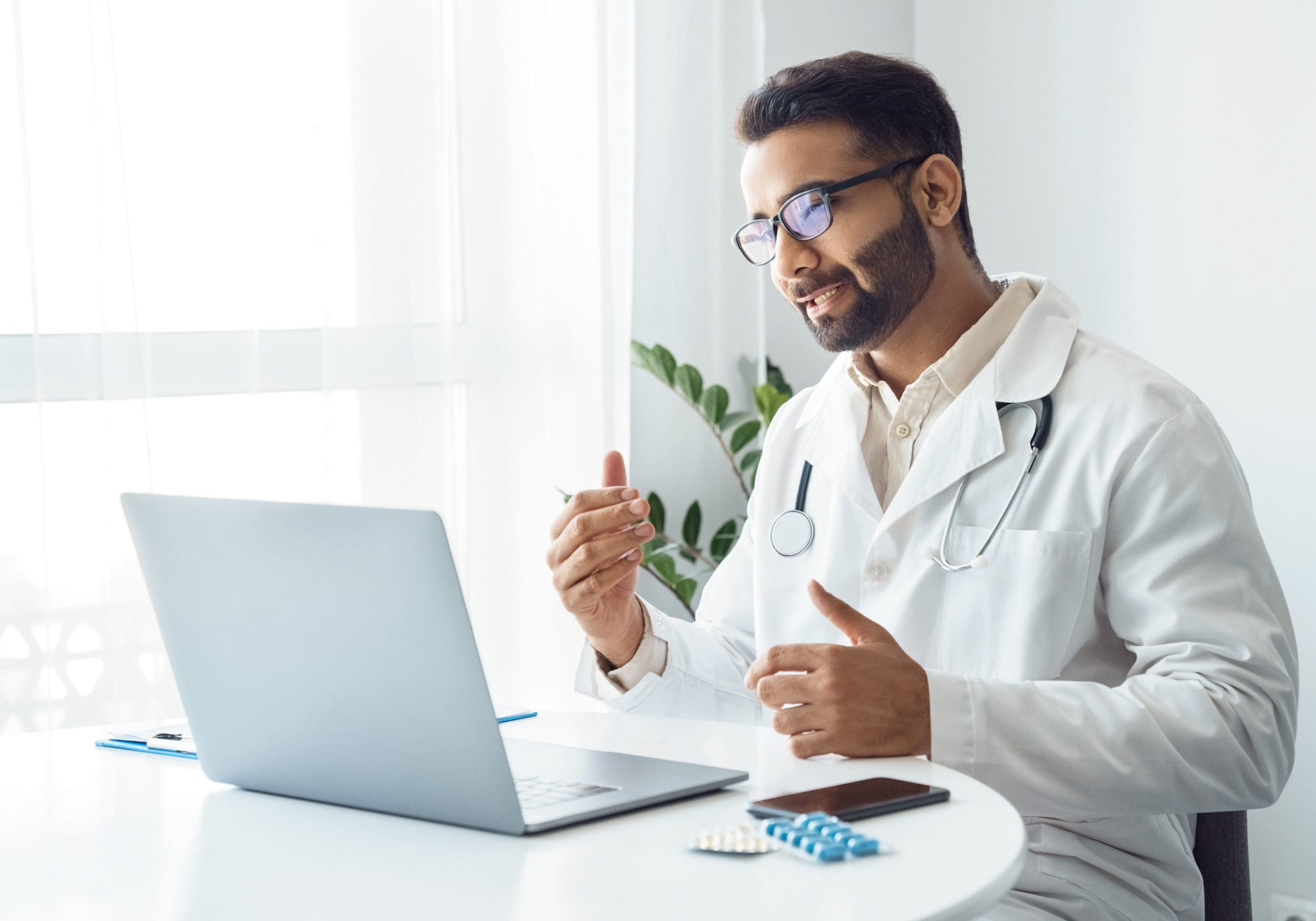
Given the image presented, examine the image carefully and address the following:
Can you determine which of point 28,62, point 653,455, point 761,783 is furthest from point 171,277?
point 761,783

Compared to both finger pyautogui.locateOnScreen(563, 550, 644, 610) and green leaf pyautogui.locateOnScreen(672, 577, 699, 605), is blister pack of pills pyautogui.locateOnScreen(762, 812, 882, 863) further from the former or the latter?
green leaf pyautogui.locateOnScreen(672, 577, 699, 605)

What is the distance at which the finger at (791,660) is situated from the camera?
3.90ft

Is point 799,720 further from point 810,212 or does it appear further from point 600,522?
point 810,212

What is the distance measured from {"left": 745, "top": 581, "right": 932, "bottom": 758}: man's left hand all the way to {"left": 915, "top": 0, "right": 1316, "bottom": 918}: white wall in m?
1.59

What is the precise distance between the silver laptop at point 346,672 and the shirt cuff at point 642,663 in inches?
16.2

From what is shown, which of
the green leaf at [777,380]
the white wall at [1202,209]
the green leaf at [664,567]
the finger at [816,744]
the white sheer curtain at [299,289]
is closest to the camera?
the finger at [816,744]

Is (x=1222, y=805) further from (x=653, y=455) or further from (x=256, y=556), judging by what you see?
(x=653, y=455)

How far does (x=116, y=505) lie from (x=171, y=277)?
39 centimetres

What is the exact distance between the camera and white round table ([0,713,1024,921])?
2.65 ft

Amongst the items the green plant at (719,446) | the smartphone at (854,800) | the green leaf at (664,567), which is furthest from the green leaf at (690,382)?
the smartphone at (854,800)

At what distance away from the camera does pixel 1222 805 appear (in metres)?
1.30

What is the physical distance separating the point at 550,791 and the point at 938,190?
1.06 meters

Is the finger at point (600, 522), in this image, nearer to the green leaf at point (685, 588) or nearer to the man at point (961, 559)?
the man at point (961, 559)

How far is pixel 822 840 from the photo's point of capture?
0.88m
